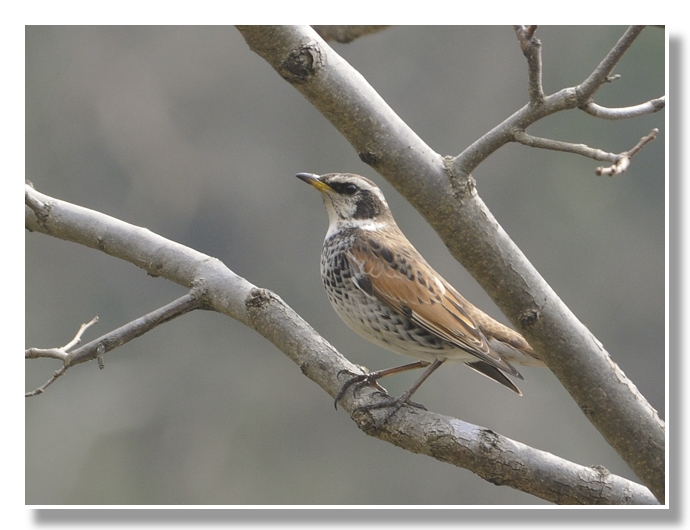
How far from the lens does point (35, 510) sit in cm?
271

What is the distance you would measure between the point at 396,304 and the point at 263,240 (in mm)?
1295

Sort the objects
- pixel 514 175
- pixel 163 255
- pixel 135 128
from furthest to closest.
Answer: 1. pixel 514 175
2. pixel 135 128
3. pixel 163 255

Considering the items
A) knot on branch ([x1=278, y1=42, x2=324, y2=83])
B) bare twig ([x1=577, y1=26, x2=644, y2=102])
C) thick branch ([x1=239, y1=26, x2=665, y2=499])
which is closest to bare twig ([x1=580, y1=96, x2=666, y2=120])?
bare twig ([x1=577, y1=26, x2=644, y2=102])

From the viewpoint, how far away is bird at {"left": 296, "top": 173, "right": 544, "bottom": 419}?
2.80 meters

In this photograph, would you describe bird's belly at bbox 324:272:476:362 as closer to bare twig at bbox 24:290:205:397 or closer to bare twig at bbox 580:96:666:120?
bare twig at bbox 24:290:205:397

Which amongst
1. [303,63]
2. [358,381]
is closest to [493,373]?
[358,381]

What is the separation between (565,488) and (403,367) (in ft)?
2.68

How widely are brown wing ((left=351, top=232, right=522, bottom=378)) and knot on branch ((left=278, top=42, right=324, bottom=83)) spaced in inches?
40.6

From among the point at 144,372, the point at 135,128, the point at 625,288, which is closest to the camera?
the point at 625,288

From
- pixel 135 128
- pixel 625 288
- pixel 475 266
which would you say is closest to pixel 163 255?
pixel 135 128

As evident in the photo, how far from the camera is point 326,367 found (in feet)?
8.86

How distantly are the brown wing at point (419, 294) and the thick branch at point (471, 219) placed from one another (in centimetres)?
50

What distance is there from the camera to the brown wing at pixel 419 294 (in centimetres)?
277
